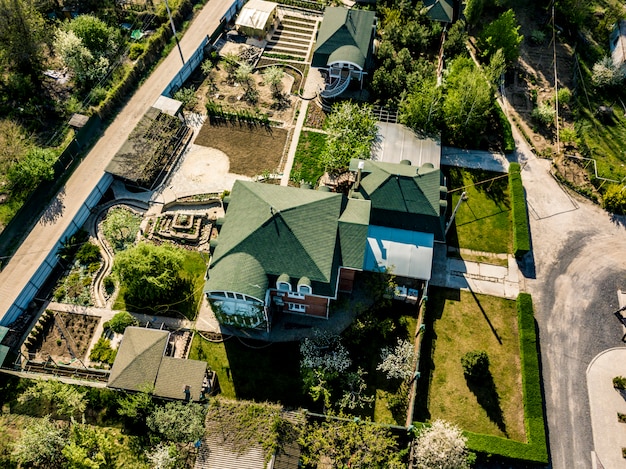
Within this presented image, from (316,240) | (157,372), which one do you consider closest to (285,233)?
(316,240)

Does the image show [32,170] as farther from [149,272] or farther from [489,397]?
[489,397]

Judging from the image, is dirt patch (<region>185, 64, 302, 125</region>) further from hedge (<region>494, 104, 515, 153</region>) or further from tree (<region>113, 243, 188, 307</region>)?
hedge (<region>494, 104, 515, 153</region>)

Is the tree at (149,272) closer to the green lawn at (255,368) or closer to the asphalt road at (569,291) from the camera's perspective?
the green lawn at (255,368)

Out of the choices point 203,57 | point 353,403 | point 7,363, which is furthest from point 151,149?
point 353,403

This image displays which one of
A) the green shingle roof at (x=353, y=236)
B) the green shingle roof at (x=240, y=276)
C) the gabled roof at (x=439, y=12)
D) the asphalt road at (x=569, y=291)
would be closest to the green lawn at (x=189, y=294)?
the green shingle roof at (x=240, y=276)

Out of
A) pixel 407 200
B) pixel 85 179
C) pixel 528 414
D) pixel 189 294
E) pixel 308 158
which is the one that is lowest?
pixel 528 414

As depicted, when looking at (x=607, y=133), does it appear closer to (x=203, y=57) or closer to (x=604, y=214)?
(x=604, y=214)
